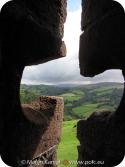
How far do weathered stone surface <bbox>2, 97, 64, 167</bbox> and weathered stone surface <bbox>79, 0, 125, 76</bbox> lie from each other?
718 millimetres

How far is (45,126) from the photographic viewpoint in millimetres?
3973

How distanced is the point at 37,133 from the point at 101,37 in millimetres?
1264

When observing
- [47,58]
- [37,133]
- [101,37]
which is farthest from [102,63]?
[37,133]

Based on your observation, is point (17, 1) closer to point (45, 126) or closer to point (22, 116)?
point (22, 116)

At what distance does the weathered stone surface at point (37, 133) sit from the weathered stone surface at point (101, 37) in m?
0.72

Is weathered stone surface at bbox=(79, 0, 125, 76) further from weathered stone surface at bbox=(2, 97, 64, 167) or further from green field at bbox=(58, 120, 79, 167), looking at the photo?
green field at bbox=(58, 120, 79, 167)

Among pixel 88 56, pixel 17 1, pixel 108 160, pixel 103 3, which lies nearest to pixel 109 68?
pixel 88 56

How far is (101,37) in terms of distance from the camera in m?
3.55

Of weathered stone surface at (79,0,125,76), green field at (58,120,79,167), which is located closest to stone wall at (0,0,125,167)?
weathered stone surface at (79,0,125,76)

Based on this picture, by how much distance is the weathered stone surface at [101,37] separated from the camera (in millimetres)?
3307

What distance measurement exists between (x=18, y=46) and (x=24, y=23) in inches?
9.2

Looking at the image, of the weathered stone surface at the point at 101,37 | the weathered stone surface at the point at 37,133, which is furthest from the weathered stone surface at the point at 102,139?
the weathered stone surface at the point at 101,37

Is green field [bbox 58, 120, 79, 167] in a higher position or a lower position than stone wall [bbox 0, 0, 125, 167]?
lower

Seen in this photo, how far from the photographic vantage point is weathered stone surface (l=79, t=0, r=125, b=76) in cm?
331
